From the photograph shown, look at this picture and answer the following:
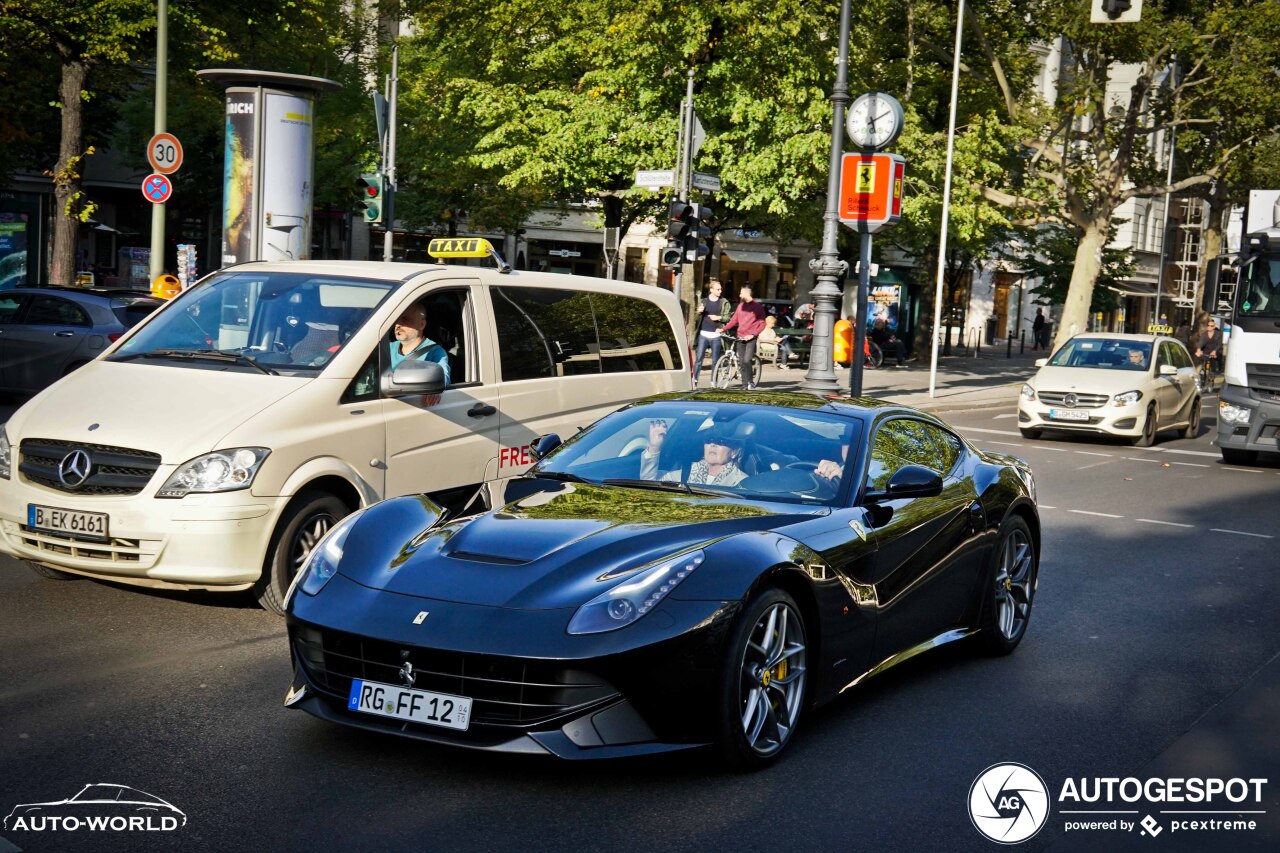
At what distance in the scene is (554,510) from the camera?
18.0 feet

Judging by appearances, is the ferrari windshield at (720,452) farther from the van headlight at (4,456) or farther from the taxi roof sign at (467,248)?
the taxi roof sign at (467,248)

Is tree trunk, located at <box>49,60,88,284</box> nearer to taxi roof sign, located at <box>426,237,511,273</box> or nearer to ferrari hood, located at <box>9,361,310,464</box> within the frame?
taxi roof sign, located at <box>426,237,511,273</box>

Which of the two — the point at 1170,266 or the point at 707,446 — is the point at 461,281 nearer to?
the point at 707,446

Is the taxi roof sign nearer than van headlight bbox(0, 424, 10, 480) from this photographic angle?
No

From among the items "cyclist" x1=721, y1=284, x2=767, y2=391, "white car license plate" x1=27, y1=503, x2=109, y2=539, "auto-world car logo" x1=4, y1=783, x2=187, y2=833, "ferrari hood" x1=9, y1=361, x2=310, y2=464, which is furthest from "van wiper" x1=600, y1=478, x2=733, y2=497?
"cyclist" x1=721, y1=284, x2=767, y2=391

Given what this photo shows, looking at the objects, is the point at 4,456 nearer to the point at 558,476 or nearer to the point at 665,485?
the point at 558,476

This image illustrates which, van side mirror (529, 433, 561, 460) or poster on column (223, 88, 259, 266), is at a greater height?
poster on column (223, 88, 259, 266)

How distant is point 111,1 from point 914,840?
910 inches

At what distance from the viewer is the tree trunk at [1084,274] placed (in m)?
34.5

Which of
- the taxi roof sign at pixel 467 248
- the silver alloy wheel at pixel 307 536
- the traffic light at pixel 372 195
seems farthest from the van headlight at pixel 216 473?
the traffic light at pixel 372 195

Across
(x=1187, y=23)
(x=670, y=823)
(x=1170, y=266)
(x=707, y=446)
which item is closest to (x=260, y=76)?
(x=707, y=446)

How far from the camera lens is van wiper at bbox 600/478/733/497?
579cm

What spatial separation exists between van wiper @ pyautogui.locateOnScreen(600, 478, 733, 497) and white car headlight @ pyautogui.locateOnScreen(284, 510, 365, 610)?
1.13 m

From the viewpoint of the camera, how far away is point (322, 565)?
5164mm
